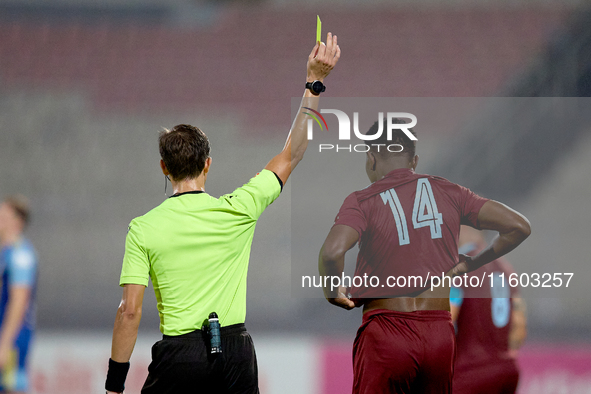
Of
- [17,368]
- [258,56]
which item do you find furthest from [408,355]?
Result: [258,56]

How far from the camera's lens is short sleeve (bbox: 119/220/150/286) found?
69.3 inches

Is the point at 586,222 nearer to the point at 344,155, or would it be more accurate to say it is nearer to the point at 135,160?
the point at 344,155

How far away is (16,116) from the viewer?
227 inches

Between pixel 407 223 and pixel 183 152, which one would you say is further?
pixel 407 223

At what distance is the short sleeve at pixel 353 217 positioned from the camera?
2.59m

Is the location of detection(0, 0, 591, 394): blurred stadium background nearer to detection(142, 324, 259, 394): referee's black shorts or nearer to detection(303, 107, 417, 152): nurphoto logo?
detection(303, 107, 417, 152): nurphoto logo

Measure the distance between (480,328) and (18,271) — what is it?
274cm

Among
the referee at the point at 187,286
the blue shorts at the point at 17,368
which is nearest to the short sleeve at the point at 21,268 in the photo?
the blue shorts at the point at 17,368

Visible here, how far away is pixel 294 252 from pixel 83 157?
234 cm

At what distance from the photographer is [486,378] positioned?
2.88 meters

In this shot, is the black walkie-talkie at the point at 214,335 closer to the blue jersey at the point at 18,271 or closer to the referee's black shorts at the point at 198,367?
the referee's black shorts at the point at 198,367

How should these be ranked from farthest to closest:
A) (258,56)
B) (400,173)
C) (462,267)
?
(258,56)
(400,173)
(462,267)

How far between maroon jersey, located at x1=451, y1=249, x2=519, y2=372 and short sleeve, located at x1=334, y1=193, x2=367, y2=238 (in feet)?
2.39

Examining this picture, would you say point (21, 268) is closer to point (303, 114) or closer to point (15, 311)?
point (15, 311)
